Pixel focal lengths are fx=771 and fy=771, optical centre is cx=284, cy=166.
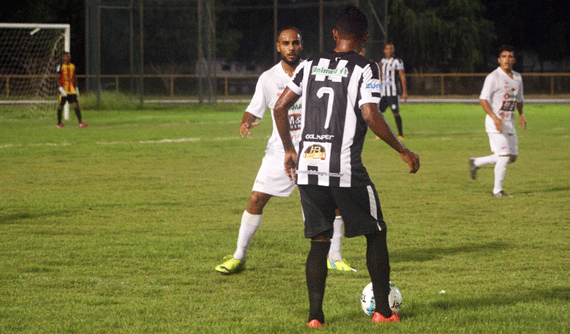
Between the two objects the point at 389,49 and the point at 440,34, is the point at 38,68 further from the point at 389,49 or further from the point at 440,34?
the point at 440,34

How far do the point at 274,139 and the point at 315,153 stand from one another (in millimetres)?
1633

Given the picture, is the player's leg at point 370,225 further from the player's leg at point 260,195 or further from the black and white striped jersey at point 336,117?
the player's leg at point 260,195

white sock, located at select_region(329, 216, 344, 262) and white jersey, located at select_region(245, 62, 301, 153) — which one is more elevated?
white jersey, located at select_region(245, 62, 301, 153)

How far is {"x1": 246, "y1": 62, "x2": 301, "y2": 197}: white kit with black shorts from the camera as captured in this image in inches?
222

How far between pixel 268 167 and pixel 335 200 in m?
1.63

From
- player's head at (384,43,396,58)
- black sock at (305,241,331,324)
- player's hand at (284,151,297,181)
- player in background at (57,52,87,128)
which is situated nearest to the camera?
black sock at (305,241,331,324)

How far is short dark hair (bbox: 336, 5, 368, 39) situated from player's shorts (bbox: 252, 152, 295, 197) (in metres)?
1.69

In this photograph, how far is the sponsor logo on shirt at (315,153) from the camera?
416 cm

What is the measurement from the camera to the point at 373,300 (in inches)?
175

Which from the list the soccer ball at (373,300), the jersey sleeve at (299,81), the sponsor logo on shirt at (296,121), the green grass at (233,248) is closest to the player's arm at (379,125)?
the jersey sleeve at (299,81)

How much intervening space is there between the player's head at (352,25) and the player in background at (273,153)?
1451 mm

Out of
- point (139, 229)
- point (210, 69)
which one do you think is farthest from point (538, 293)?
point (210, 69)

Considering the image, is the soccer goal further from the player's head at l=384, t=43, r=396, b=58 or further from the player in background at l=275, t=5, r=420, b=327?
the player in background at l=275, t=5, r=420, b=327

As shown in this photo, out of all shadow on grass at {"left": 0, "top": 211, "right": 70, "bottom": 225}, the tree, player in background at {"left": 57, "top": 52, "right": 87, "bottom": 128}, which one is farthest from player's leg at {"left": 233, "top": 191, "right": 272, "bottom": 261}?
the tree
